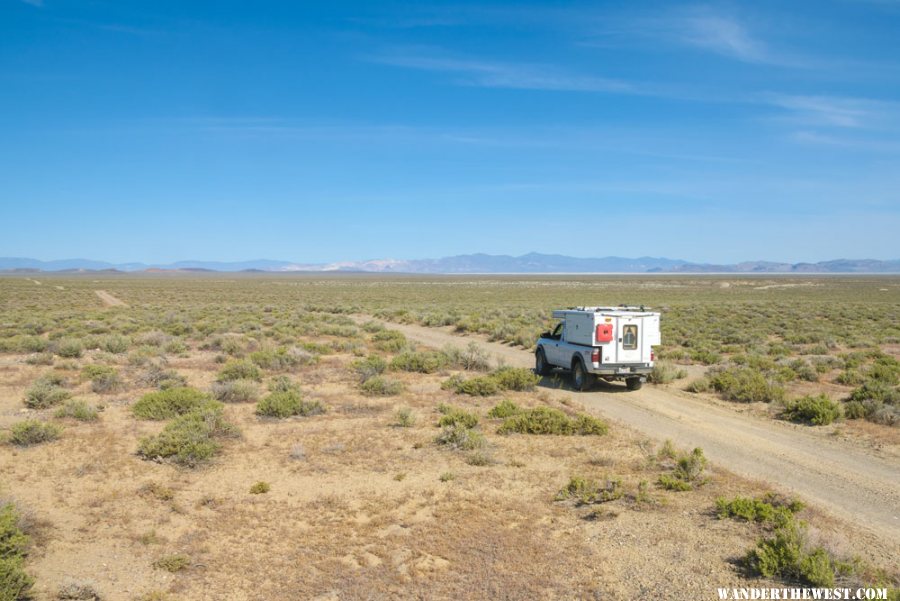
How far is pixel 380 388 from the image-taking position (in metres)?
15.5

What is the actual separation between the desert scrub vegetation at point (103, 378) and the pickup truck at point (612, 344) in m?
11.9

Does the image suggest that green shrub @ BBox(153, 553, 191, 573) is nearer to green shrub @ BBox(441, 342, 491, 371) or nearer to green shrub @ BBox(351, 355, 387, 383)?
green shrub @ BBox(351, 355, 387, 383)

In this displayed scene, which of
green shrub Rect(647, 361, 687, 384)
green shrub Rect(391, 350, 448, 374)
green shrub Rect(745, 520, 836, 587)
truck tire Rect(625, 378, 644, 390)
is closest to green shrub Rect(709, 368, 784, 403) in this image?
green shrub Rect(647, 361, 687, 384)

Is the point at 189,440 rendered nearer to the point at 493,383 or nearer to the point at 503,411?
the point at 503,411

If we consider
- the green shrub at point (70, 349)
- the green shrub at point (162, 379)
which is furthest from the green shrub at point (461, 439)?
the green shrub at point (70, 349)

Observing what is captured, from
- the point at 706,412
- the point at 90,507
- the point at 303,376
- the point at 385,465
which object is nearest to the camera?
the point at 90,507

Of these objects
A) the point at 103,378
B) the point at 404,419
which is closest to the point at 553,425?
the point at 404,419

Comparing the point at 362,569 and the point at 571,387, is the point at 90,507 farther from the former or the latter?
the point at 571,387

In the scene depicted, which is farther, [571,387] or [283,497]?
[571,387]

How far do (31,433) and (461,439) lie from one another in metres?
7.54

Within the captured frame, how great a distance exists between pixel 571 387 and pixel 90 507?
39.3ft

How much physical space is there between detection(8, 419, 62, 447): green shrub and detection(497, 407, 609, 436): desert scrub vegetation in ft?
26.9

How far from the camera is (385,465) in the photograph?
9.92 meters

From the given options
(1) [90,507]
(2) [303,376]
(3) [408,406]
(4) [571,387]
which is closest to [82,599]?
(1) [90,507]
